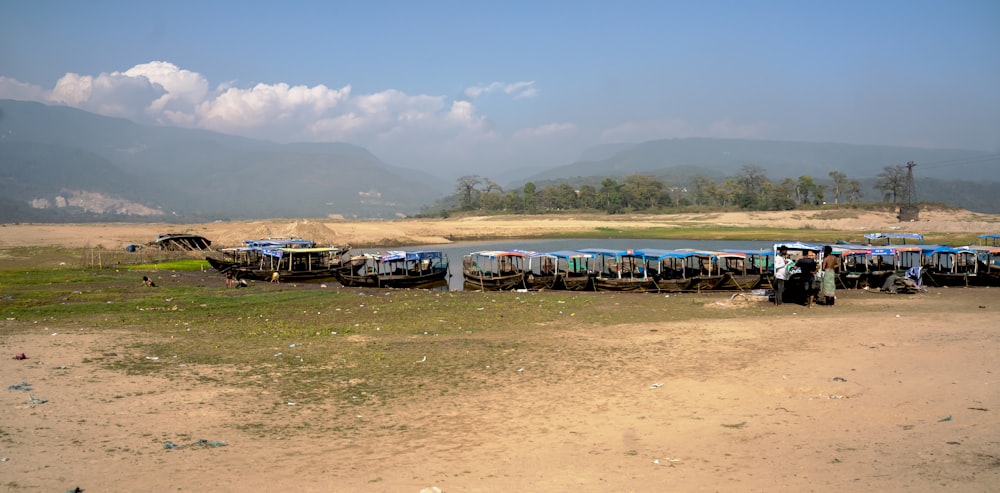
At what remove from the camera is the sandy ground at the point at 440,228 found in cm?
6101

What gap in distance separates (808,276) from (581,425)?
13.4m

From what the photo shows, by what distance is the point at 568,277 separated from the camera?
97.5 feet

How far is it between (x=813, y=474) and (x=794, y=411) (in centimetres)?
262

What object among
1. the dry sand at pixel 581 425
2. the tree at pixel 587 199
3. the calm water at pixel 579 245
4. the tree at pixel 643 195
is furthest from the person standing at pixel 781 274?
the tree at pixel 587 199

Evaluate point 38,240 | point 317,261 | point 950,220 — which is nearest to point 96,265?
point 317,261

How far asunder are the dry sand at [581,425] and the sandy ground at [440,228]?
160 feet

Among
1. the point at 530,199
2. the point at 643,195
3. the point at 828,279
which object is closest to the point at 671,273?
the point at 828,279

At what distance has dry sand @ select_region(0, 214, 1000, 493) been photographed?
754cm

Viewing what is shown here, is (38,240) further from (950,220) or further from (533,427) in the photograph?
(950,220)

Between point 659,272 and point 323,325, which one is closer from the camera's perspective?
point 323,325

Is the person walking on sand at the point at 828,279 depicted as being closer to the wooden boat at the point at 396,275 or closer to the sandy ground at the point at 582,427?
the sandy ground at the point at 582,427

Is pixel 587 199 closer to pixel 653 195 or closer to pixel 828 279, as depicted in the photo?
pixel 653 195

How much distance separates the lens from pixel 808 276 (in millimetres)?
20422

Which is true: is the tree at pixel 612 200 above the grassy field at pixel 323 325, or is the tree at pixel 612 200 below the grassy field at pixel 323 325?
above
